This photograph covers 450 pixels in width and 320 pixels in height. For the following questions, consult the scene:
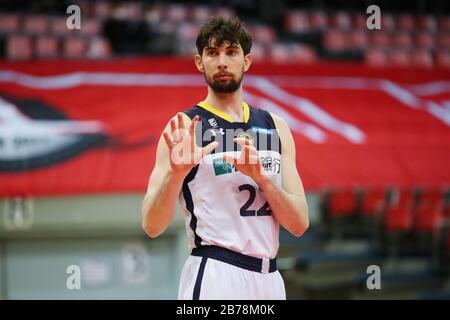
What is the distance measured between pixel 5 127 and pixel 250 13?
6.76m

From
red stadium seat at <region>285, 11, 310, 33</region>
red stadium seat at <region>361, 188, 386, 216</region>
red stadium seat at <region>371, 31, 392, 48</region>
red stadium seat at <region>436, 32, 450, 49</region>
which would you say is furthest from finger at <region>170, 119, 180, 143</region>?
red stadium seat at <region>436, 32, 450, 49</region>

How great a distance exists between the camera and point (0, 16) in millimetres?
11844

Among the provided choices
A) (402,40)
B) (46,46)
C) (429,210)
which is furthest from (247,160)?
(402,40)

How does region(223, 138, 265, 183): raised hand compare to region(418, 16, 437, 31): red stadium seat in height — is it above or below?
below

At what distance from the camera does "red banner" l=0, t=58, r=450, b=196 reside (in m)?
9.55

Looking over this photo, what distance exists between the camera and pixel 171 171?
11.6 ft

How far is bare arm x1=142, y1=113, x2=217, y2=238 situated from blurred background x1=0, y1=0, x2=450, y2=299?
6.04 m

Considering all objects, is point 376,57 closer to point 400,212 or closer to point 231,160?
point 400,212

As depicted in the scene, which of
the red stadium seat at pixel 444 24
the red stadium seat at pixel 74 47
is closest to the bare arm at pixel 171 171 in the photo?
the red stadium seat at pixel 74 47

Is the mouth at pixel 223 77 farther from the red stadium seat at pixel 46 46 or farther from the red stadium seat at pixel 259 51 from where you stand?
the red stadium seat at pixel 259 51

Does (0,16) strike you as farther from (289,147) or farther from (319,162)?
(289,147)

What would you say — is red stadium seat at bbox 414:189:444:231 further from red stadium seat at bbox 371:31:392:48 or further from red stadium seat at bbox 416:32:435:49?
red stadium seat at bbox 416:32:435:49
